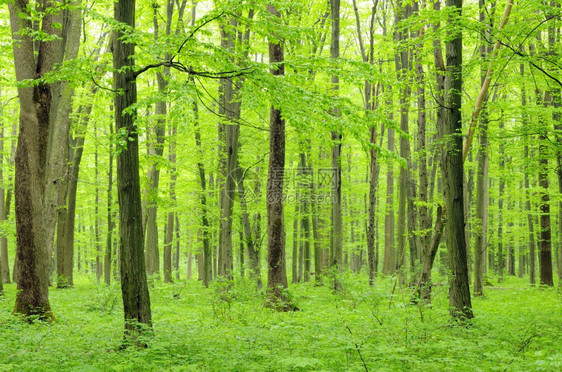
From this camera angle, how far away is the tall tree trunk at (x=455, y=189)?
794 cm

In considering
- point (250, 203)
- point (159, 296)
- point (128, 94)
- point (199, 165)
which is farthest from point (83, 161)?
point (128, 94)

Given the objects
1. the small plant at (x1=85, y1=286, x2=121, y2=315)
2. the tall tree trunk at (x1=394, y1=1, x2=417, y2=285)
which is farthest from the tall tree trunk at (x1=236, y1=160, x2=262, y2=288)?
the tall tree trunk at (x1=394, y1=1, x2=417, y2=285)

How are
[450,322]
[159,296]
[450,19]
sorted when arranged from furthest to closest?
1. [159,296]
2. [450,19]
3. [450,322]

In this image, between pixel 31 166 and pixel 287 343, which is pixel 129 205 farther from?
pixel 31 166

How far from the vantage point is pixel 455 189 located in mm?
7988

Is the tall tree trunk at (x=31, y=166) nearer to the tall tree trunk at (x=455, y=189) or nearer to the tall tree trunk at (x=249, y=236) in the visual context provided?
the tall tree trunk at (x=249, y=236)

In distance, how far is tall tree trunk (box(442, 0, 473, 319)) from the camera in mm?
7938

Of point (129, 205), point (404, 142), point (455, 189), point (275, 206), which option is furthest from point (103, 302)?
point (404, 142)

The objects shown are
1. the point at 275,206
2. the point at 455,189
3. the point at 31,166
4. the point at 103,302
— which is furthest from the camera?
the point at 103,302

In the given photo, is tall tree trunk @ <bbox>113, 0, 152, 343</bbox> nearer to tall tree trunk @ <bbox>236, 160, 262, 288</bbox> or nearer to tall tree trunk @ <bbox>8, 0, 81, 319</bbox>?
tall tree trunk @ <bbox>8, 0, 81, 319</bbox>

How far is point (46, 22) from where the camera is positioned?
797 cm

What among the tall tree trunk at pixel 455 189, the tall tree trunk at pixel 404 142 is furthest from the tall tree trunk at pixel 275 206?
the tall tree trunk at pixel 455 189

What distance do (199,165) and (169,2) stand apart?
6.66m

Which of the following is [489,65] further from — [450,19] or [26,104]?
[26,104]
